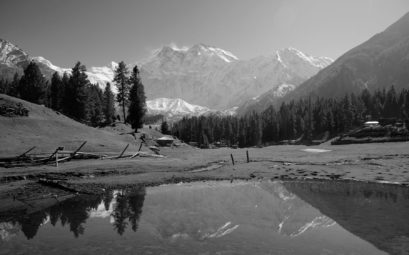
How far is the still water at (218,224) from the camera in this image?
13.0 meters

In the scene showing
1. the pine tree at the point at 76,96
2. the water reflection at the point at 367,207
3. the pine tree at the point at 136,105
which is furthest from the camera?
the pine tree at the point at 76,96

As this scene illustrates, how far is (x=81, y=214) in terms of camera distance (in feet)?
60.3

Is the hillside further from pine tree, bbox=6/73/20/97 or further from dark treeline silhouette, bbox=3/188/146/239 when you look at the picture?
pine tree, bbox=6/73/20/97

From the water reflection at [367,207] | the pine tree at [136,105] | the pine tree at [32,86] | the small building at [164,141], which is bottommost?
the water reflection at [367,207]

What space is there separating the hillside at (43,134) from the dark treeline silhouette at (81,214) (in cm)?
2289

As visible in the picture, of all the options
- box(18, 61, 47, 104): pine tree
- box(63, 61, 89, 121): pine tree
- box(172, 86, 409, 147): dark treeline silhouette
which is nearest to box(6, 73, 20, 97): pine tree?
box(18, 61, 47, 104): pine tree

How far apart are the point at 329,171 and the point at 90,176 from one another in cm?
2637

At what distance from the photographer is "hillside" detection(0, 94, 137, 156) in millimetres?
44094

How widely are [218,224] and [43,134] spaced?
146 feet

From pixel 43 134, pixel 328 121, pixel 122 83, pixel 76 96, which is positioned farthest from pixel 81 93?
pixel 328 121

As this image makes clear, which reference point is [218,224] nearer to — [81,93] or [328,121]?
[81,93]

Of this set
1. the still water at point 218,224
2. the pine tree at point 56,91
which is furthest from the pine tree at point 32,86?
the still water at point 218,224

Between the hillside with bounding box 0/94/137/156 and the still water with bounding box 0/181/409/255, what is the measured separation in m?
25.3

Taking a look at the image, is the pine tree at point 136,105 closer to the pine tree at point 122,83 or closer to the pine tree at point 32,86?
the pine tree at point 122,83
